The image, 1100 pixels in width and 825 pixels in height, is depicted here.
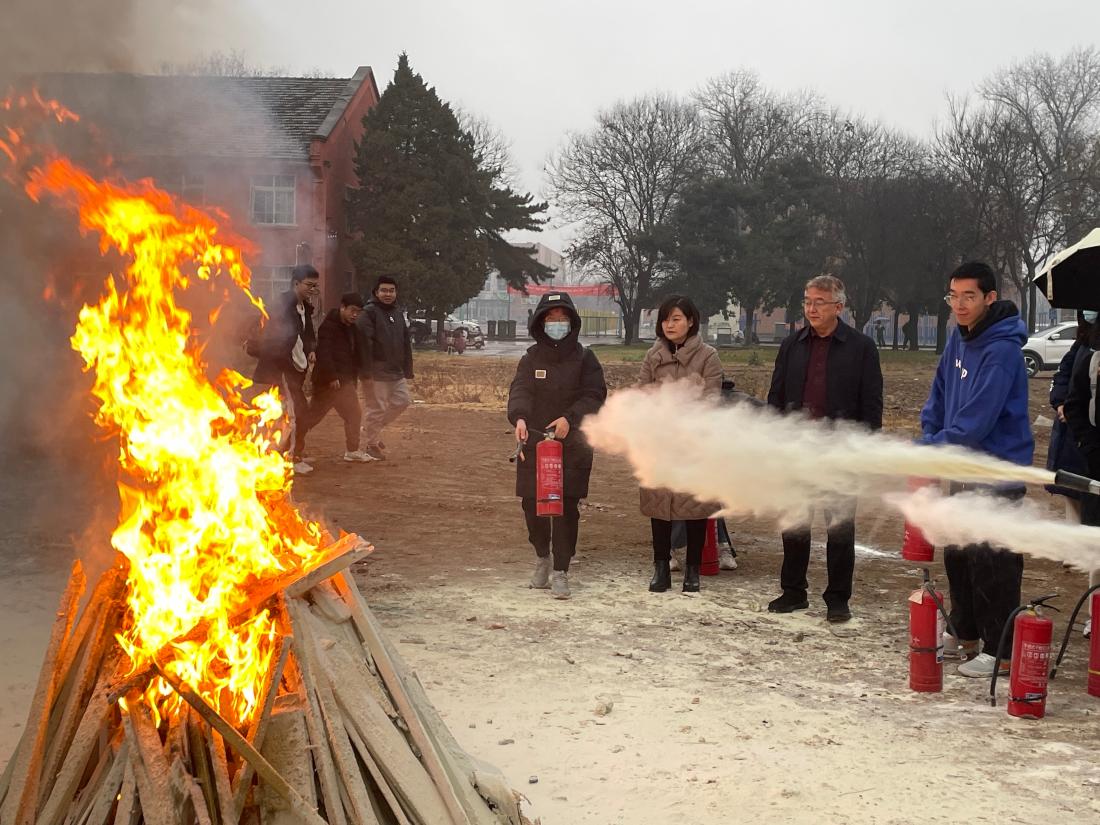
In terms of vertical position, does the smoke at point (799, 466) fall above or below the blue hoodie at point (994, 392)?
below

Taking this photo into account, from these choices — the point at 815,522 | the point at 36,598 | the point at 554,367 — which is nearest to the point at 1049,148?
the point at 815,522

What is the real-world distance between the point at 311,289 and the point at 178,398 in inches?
252

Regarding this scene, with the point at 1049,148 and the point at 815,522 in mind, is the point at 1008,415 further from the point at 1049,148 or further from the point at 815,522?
the point at 1049,148

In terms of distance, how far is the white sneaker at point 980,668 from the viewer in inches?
215

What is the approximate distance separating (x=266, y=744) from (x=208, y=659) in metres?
0.43

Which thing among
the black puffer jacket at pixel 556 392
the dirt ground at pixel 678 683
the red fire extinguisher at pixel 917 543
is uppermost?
the black puffer jacket at pixel 556 392

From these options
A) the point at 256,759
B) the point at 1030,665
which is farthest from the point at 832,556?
the point at 256,759

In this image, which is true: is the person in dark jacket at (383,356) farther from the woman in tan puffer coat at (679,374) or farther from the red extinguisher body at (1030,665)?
the red extinguisher body at (1030,665)

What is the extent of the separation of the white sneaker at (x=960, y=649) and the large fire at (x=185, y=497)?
3824 mm

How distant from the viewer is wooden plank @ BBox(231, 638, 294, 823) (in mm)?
3037

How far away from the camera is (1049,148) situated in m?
40.6

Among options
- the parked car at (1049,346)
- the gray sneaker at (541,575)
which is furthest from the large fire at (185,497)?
the parked car at (1049,346)

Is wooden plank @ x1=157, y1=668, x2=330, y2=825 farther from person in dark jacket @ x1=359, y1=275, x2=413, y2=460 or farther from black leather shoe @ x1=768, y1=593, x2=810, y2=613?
person in dark jacket @ x1=359, y1=275, x2=413, y2=460

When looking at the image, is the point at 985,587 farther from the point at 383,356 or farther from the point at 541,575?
the point at 383,356
